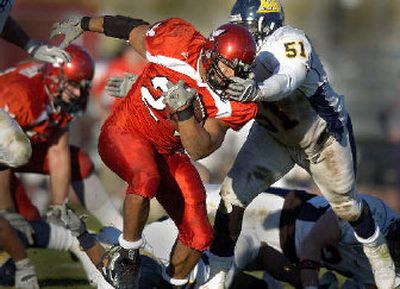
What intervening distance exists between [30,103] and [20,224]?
0.81 metres

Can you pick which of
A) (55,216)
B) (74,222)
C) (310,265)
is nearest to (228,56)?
(74,222)

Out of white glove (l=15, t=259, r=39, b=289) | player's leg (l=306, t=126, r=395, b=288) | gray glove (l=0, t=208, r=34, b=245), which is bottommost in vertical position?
white glove (l=15, t=259, r=39, b=289)

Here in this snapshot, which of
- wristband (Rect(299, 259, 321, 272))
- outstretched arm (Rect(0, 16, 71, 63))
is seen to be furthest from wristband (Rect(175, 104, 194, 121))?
outstretched arm (Rect(0, 16, 71, 63))

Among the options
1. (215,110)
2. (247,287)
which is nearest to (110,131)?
(215,110)

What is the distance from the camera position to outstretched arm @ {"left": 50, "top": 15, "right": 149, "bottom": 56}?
6.78 metres

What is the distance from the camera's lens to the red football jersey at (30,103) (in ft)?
26.3

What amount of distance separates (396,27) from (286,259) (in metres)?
10.8

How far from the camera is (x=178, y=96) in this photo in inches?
233

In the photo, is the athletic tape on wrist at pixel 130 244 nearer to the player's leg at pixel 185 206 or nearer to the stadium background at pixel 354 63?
the player's leg at pixel 185 206

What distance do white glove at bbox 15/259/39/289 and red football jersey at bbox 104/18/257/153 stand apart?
1428 millimetres

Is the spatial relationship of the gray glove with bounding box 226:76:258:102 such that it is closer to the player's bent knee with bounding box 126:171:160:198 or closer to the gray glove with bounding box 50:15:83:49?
the player's bent knee with bounding box 126:171:160:198

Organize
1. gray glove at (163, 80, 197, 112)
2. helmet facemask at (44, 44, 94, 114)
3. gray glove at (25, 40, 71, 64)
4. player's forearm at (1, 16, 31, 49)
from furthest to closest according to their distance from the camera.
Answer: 1. helmet facemask at (44, 44, 94, 114)
2. player's forearm at (1, 16, 31, 49)
3. gray glove at (25, 40, 71, 64)
4. gray glove at (163, 80, 197, 112)

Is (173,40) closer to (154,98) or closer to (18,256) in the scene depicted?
(154,98)

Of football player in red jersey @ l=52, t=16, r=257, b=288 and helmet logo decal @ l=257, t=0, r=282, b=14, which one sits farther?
helmet logo decal @ l=257, t=0, r=282, b=14
